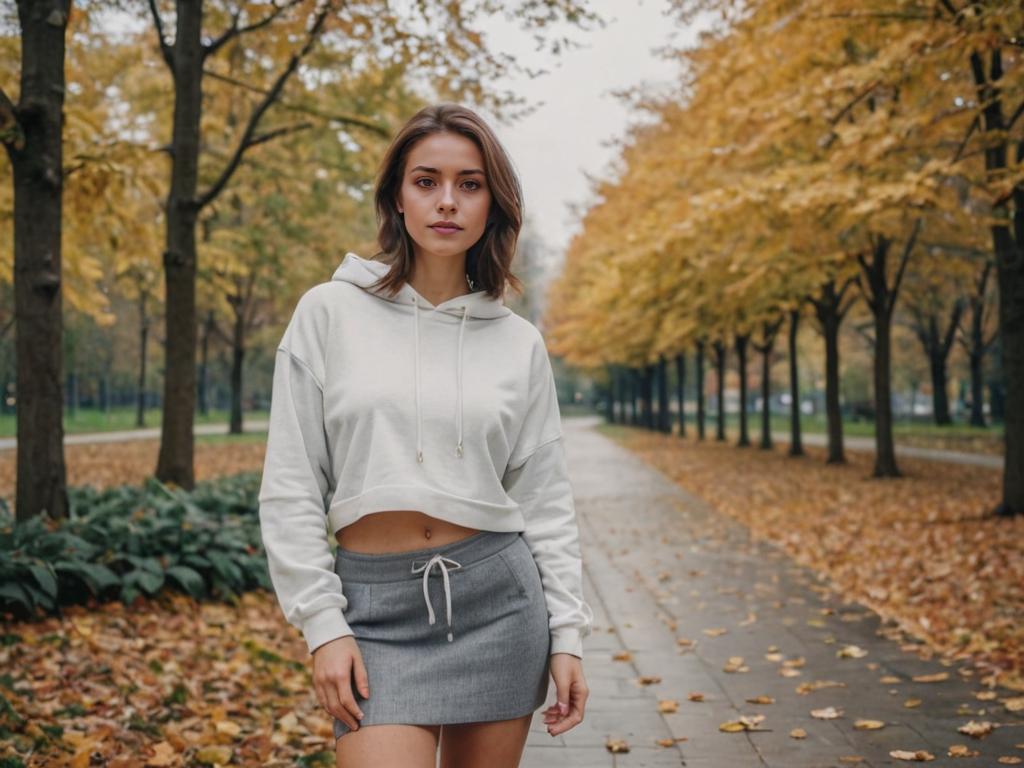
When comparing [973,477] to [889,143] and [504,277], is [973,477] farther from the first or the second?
[504,277]

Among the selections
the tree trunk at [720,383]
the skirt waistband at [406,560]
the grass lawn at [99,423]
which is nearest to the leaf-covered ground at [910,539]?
the skirt waistband at [406,560]

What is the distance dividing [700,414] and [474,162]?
3223cm

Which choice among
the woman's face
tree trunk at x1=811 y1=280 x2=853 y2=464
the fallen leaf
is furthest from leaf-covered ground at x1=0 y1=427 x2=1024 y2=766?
tree trunk at x1=811 y1=280 x2=853 y2=464

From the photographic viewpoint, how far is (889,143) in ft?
28.4

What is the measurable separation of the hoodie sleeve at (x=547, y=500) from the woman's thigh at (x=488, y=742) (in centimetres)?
19

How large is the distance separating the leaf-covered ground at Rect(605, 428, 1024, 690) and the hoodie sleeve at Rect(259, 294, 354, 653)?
177 inches

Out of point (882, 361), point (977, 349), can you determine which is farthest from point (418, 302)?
point (977, 349)

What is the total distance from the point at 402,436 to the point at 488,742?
0.66 meters

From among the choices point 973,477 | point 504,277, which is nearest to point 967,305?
point 973,477

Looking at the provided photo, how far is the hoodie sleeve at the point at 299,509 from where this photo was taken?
6.08 ft

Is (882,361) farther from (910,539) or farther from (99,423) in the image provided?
(99,423)

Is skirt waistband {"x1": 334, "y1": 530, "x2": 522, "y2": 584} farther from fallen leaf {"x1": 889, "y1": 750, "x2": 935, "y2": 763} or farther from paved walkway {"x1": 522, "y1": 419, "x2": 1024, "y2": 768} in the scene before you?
fallen leaf {"x1": 889, "y1": 750, "x2": 935, "y2": 763}

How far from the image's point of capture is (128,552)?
6.65 metres

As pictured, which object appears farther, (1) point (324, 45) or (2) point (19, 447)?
(1) point (324, 45)
